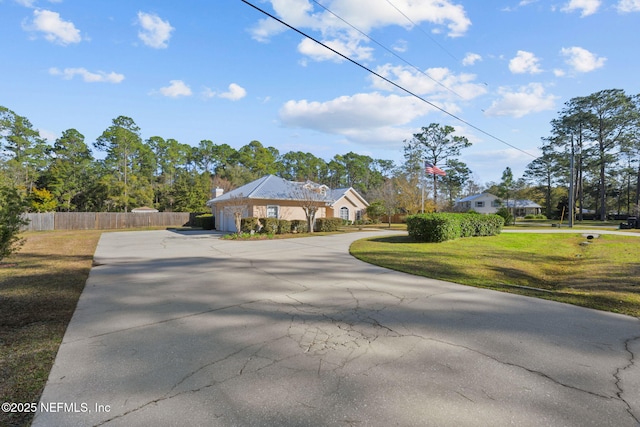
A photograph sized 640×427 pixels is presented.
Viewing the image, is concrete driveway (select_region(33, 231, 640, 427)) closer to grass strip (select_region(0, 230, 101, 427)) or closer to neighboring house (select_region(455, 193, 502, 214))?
grass strip (select_region(0, 230, 101, 427))

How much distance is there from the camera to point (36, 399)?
2.59 meters

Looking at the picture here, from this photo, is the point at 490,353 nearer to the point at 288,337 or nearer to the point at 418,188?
the point at 288,337

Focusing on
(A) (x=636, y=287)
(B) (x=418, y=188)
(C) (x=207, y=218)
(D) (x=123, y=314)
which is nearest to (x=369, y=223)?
(B) (x=418, y=188)

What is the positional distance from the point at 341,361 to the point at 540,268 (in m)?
9.17

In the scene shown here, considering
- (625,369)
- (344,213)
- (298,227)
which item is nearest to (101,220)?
(298,227)

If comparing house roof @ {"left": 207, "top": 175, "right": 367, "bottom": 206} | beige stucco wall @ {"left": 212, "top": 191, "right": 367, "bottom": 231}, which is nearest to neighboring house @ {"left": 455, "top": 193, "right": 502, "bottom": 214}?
house roof @ {"left": 207, "top": 175, "right": 367, "bottom": 206}

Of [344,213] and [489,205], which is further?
[489,205]

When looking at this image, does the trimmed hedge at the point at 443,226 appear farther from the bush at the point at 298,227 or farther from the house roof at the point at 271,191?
the house roof at the point at 271,191

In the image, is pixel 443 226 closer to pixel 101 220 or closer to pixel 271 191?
pixel 271 191

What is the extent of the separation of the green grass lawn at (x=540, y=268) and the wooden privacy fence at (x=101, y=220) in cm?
2784

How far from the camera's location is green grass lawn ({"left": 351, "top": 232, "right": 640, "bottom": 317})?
19.7ft

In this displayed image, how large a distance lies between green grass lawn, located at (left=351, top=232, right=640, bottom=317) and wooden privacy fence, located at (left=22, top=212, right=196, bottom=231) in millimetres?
27845

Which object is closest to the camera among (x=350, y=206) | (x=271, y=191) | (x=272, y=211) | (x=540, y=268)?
(x=540, y=268)

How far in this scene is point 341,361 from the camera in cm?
324
